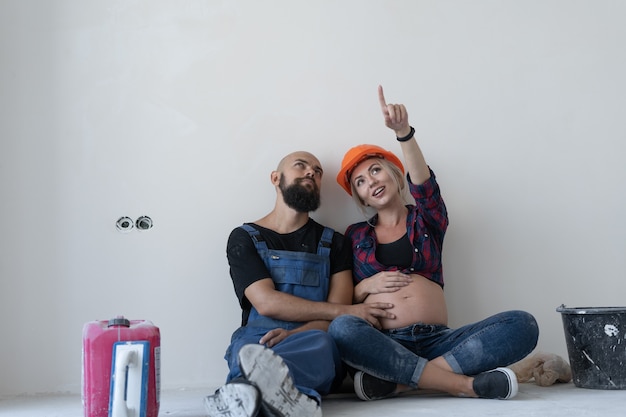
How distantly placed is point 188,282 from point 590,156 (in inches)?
71.7

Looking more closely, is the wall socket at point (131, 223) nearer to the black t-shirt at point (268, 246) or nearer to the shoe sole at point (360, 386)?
the black t-shirt at point (268, 246)

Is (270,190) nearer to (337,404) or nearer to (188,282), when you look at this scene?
(188,282)

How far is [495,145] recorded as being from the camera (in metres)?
2.97

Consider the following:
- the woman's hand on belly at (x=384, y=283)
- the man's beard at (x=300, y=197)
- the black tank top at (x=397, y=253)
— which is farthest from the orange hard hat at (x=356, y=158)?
the woman's hand on belly at (x=384, y=283)

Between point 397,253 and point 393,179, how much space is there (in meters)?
0.29

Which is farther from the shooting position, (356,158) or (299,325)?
(356,158)

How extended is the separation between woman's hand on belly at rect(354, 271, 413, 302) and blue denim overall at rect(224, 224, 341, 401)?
0.15 meters

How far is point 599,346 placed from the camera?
2.39 m

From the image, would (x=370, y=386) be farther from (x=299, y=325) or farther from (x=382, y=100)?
(x=382, y=100)

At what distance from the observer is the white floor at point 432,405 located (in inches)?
75.5

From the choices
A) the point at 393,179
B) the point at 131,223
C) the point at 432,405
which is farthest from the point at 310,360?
the point at 131,223

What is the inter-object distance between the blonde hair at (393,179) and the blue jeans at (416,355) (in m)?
0.62

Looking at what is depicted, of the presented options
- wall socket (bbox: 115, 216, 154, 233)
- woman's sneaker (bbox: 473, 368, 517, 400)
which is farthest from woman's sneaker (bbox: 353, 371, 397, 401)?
wall socket (bbox: 115, 216, 154, 233)

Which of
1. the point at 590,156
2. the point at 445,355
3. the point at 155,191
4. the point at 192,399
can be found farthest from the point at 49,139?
the point at 590,156
